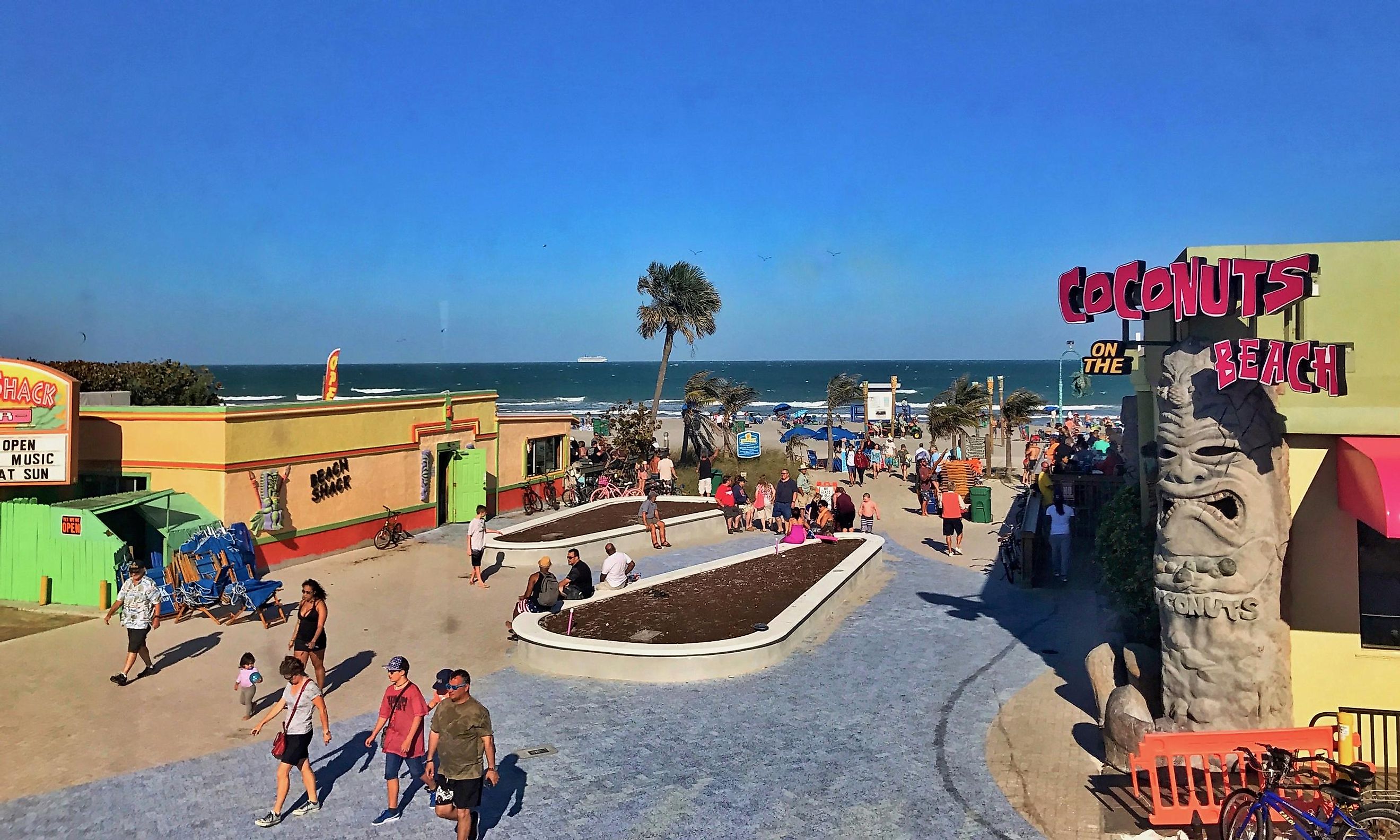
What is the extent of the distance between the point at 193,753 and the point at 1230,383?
10732mm

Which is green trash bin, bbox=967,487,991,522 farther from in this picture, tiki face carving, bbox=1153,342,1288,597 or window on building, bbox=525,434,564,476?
tiki face carving, bbox=1153,342,1288,597

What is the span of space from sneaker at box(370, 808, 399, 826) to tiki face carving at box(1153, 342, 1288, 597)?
7328 millimetres

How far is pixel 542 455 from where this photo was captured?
28203 millimetres

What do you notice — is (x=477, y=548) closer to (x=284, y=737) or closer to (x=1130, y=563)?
(x=284, y=737)

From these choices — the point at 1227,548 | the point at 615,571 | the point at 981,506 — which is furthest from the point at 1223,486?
the point at 981,506

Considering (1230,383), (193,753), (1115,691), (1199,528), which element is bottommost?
(193,753)

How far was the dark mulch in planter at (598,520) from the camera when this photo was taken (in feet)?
66.1

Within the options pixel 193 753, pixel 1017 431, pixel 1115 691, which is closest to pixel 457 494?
pixel 193 753

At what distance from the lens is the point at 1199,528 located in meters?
8.24

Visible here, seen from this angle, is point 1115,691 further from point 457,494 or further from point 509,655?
point 457,494

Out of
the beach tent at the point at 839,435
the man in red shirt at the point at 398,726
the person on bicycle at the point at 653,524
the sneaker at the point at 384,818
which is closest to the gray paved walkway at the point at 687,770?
the sneaker at the point at 384,818

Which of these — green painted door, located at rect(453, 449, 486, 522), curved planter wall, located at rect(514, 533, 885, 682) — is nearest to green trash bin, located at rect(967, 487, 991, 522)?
curved planter wall, located at rect(514, 533, 885, 682)

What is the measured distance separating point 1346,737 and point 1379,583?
154 cm

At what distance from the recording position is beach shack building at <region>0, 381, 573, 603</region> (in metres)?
15.7
